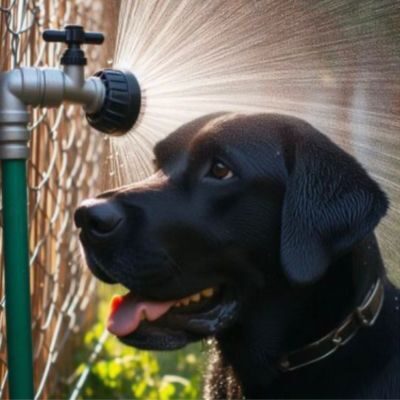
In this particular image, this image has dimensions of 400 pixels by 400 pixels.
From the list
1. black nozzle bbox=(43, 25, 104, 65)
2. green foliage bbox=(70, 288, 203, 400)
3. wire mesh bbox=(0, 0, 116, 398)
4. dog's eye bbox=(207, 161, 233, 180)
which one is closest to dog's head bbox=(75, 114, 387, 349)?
dog's eye bbox=(207, 161, 233, 180)

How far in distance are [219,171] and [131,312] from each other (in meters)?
0.33

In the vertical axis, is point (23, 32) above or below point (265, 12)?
below

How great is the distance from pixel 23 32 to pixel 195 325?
973 millimetres

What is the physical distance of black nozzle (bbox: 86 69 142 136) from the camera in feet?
7.79

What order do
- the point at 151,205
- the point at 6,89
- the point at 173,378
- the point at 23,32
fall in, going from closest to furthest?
the point at 6,89, the point at 151,205, the point at 23,32, the point at 173,378

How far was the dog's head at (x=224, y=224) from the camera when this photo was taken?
7.86ft

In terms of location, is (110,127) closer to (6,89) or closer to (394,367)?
(6,89)

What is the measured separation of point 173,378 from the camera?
4023 mm

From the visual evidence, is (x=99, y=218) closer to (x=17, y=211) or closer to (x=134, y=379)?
(x=17, y=211)

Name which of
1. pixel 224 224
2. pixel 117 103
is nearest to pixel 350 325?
pixel 224 224

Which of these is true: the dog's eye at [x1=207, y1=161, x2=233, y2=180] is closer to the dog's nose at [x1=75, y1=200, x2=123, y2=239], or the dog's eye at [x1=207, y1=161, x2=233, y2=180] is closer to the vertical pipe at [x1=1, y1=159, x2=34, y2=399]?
the dog's nose at [x1=75, y1=200, x2=123, y2=239]

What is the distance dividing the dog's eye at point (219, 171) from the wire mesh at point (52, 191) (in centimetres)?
58

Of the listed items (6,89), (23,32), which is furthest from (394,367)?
(23,32)

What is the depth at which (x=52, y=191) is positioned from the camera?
370 cm
